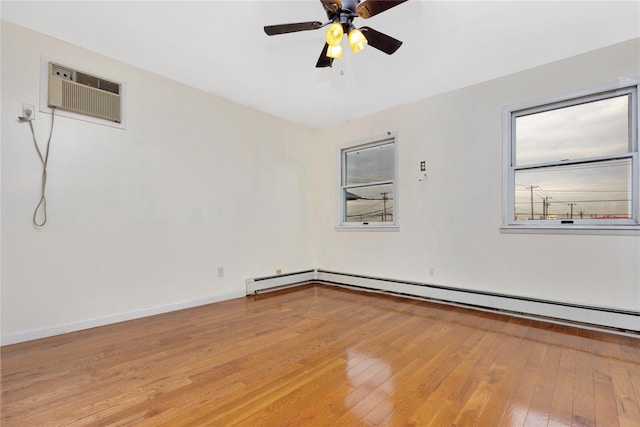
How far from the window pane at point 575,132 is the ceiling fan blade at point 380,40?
2.00 meters

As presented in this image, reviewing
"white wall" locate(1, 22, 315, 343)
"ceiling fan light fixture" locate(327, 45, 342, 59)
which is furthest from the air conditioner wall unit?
"ceiling fan light fixture" locate(327, 45, 342, 59)

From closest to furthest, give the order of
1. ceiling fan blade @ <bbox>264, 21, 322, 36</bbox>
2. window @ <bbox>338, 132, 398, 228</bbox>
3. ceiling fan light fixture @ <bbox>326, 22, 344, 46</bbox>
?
ceiling fan light fixture @ <bbox>326, 22, 344, 46</bbox>
ceiling fan blade @ <bbox>264, 21, 322, 36</bbox>
window @ <bbox>338, 132, 398, 228</bbox>

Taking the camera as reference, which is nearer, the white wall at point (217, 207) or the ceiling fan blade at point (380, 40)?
the ceiling fan blade at point (380, 40)

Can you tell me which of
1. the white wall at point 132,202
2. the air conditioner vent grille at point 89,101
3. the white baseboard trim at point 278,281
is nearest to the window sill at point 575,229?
the white baseboard trim at point 278,281

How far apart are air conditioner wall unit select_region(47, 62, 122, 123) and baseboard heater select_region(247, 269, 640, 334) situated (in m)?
2.65

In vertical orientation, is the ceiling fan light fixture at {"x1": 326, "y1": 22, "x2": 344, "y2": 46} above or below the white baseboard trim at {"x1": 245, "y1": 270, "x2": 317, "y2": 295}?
above

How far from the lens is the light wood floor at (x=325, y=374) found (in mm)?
1582

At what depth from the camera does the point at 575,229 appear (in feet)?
9.59

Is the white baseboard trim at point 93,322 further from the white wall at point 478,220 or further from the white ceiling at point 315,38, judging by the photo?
the white ceiling at point 315,38

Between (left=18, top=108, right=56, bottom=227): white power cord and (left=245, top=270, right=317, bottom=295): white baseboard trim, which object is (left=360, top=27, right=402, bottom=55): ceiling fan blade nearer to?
(left=18, top=108, right=56, bottom=227): white power cord

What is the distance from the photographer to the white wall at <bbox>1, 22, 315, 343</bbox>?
2547mm

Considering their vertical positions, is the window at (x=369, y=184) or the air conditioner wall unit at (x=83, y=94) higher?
the air conditioner wall unit at (x=83, y=94)

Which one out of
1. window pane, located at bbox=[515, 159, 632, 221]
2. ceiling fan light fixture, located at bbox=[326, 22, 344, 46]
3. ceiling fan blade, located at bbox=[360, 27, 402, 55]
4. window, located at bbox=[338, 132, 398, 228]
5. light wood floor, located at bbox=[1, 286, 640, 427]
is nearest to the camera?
light wood floor, located at bbox=[1, 286, 640, 427]

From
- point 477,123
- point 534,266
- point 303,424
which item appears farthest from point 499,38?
point 303,424
